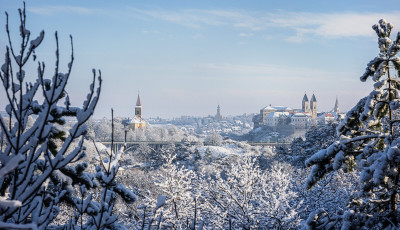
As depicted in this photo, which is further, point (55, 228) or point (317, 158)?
point (317, 158)

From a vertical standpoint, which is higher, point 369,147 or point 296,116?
point 296,116

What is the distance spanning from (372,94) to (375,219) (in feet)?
5.34

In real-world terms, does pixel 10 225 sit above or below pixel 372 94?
below

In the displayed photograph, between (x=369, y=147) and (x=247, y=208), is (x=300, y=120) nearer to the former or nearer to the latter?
(x=247, y=208)

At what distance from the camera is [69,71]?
2.02 m

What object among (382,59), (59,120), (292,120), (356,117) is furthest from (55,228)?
(292,120)

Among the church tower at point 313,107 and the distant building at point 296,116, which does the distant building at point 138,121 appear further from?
the church tower at point 313,107

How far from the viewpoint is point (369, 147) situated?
475 centimetres

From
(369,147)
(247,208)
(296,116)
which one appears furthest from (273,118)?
Answer: (369,147)

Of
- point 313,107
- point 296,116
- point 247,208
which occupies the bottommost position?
point 247,208

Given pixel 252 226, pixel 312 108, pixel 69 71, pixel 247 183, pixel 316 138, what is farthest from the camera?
pixel 312 108

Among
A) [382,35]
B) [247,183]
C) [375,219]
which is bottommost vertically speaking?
[247,183]

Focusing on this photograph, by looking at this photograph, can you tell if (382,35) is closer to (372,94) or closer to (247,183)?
(372,94)

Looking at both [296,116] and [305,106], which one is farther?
[305,106]
